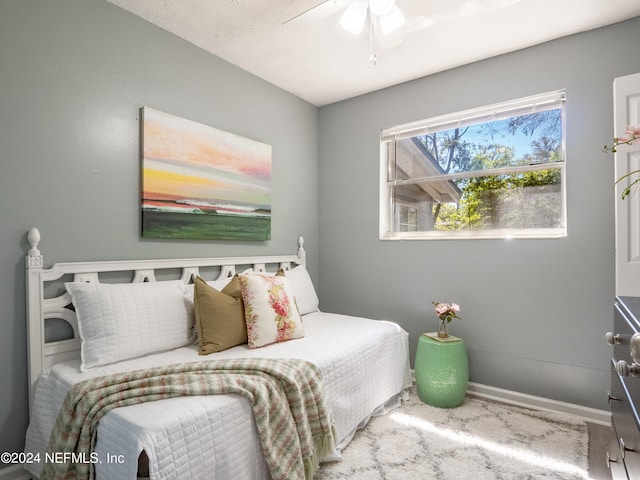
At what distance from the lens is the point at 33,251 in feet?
5.90

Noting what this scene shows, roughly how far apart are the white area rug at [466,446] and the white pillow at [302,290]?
1.00 metres

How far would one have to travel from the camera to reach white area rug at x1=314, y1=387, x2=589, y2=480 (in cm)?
181

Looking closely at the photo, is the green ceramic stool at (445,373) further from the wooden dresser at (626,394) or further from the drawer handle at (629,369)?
the drawer handle at (629,369)

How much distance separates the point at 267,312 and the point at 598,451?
1.97 m

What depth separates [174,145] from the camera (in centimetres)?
239

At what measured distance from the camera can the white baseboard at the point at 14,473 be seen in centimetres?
173

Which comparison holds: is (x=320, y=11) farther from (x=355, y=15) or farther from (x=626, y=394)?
(x=626, y=394)

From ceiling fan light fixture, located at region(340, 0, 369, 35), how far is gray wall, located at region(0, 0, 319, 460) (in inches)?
46.1

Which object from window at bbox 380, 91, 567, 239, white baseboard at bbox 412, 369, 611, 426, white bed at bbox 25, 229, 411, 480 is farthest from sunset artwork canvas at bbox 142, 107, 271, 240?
white baseboard at bbox 412, 369, 611, 426

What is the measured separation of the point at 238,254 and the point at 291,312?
2.46 ft

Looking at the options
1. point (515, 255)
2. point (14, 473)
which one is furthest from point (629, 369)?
point (14, 473)

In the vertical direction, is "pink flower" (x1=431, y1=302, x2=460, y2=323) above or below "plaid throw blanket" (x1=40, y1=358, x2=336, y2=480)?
above

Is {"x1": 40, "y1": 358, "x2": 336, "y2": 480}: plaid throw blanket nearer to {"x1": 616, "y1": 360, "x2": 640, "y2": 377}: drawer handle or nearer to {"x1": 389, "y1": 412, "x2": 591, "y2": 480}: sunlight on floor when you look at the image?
{"x1": 389, "y1": 412, "x2": 591, "y2": 480}: sunlight on floor

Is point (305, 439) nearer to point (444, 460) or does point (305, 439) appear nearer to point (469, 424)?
point (444, 460)
